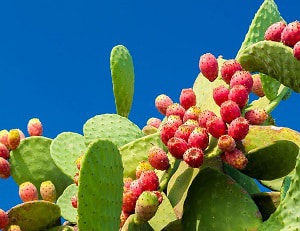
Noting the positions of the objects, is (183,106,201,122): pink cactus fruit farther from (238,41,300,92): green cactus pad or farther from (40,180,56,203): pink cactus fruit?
(40,180,56,203): pink cactus fruit

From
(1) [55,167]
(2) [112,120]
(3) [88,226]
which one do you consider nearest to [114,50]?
(2) [112,120]

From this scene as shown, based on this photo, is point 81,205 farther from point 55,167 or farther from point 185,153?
point 55,167

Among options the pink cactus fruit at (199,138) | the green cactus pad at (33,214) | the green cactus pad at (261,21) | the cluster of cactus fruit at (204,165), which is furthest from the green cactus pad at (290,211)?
A: the green cactus pad at (33,214)

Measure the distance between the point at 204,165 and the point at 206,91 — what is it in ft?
1.07

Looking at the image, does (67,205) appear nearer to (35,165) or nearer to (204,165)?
(35,165)

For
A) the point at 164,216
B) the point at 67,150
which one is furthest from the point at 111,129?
the point at 164,216

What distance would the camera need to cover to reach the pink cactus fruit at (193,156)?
156 centimetres

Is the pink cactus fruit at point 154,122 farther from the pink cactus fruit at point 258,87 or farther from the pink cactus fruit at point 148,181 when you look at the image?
the pink cactus fruit at point 148,181

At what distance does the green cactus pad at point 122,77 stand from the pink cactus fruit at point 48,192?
0.42 metres

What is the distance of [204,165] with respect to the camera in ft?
5.70

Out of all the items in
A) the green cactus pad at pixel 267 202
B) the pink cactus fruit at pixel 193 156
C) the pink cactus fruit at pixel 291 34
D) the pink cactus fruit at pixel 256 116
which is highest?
the pink cactus fruit at pixel 291 34

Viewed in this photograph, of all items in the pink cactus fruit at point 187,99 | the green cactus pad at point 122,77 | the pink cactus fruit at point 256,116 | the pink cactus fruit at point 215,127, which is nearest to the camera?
A: the pink cactus fruit at point 215,127

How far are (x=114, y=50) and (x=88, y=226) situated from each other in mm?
981

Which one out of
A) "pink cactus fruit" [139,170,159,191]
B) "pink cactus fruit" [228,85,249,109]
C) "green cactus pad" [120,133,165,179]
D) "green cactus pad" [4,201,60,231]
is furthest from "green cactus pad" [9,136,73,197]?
"pink cactus fruit" [228,85,249,109]
